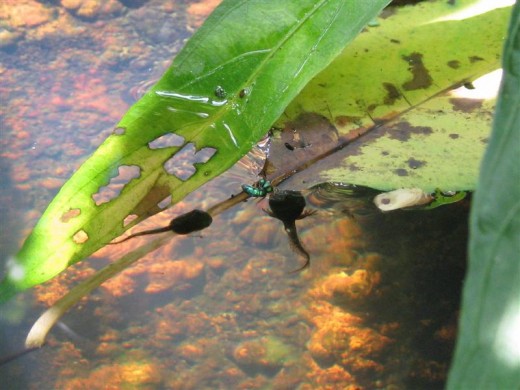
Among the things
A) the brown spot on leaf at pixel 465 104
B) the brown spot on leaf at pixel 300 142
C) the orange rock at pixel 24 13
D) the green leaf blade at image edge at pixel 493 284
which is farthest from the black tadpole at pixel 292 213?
the orange rock at pixel 24 13

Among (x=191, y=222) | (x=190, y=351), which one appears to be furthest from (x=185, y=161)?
(x=190, y=351)

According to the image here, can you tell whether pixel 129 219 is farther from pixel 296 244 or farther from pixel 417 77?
pixel 417 77

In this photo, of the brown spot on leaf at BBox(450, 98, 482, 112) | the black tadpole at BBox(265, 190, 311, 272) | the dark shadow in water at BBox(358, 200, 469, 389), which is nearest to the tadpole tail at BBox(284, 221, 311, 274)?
the black tadpole at BBox(265, 190, 311, 272)

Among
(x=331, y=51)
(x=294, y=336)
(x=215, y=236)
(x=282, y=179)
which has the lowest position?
(x=294, y=336)

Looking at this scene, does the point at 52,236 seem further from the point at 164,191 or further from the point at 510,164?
the point at 510,164

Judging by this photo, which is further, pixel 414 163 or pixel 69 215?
pixel 414 163

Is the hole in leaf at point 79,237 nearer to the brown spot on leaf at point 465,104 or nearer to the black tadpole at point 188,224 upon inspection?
the black tadpole at point 188,224

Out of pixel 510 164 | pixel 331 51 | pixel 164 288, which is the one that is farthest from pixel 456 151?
pixel 510 164
